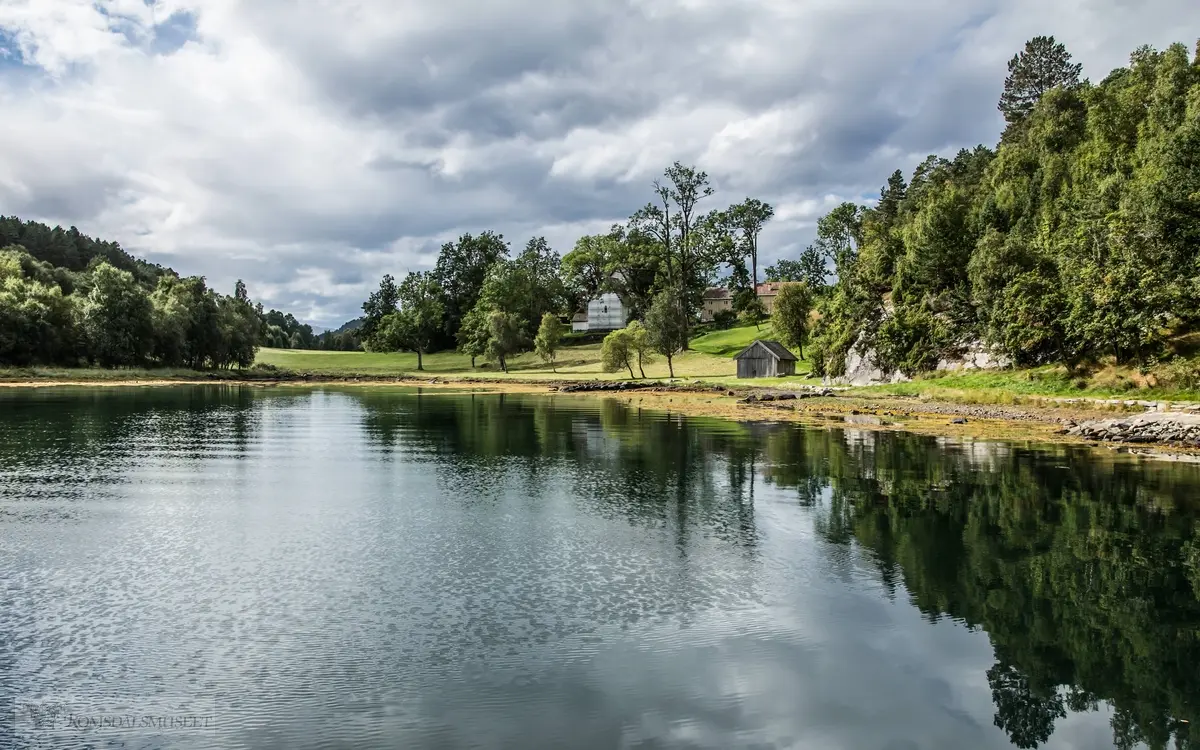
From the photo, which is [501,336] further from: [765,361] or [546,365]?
[765,361]

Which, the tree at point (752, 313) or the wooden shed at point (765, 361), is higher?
the tree at point (752, 313)

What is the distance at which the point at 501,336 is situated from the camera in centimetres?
13500

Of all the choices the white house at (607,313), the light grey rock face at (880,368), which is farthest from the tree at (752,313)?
the light grey rock face at (880,368)

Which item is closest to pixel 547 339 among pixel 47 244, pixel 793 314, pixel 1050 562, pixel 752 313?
pixel 752 313

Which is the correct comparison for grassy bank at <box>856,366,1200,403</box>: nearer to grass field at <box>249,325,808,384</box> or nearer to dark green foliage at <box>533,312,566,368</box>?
grass field at <box>249,325,808,384</box>

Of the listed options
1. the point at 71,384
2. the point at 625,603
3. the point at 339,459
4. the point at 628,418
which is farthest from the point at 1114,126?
the point at 71,384

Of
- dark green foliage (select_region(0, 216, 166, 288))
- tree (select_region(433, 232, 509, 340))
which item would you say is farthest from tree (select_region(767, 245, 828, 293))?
dark green foliage (select_region(0, 216, 166, 288))

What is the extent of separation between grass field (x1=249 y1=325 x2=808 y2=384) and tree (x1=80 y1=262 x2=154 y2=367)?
3105 cm

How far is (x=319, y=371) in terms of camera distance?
14562cm

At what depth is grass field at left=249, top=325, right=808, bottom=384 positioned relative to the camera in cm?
11700

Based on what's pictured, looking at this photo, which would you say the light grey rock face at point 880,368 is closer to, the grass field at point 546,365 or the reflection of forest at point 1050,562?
the grass field at point 546,365

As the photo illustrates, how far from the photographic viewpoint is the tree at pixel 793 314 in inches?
4353

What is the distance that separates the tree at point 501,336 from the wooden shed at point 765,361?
153 feet

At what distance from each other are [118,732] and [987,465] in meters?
31.9
